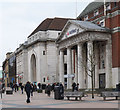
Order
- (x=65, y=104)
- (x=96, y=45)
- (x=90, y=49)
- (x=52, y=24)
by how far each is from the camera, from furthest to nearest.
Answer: (x=52, y=24) → (x=96, y=45) → (x=90, y=49) → (x=65, y=104)

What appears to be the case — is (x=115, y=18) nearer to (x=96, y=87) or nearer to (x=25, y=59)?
(x=96, y=87)

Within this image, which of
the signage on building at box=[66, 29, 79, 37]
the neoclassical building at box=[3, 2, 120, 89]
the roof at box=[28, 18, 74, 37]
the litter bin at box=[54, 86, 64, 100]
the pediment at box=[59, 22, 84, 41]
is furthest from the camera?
the roof at box=[28, 18, 74, 37]

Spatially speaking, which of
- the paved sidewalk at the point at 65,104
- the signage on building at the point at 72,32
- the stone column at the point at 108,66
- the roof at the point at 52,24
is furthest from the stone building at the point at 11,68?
the paved sidewalk at the point at 65,104

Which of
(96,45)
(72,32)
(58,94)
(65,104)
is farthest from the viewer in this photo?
(96,45)

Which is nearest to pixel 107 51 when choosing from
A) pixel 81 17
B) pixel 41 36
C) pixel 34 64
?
pixel 81 17

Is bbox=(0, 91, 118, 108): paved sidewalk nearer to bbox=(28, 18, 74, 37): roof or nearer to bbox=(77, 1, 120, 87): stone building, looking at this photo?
bbox=(77, 1, 120, 87): stone building

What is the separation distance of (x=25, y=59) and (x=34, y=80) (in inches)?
316

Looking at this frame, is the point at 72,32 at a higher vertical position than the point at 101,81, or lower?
higher

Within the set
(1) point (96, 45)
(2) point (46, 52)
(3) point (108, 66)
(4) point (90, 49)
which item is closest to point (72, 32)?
(1) point (96, 45)

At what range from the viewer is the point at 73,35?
4588 cm

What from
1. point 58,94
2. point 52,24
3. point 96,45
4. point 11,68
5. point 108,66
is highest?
point 52,24

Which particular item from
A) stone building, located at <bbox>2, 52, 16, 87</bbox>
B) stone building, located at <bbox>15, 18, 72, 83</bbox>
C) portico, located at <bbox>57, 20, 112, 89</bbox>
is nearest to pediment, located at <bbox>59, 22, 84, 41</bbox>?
portico, located at <bbox>57, 20, 112, 89</bbox>

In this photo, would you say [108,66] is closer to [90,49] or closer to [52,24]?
[90,49]

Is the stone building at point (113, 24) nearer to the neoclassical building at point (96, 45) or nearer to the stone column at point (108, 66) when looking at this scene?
the neoclassical building at point (96, 45)
